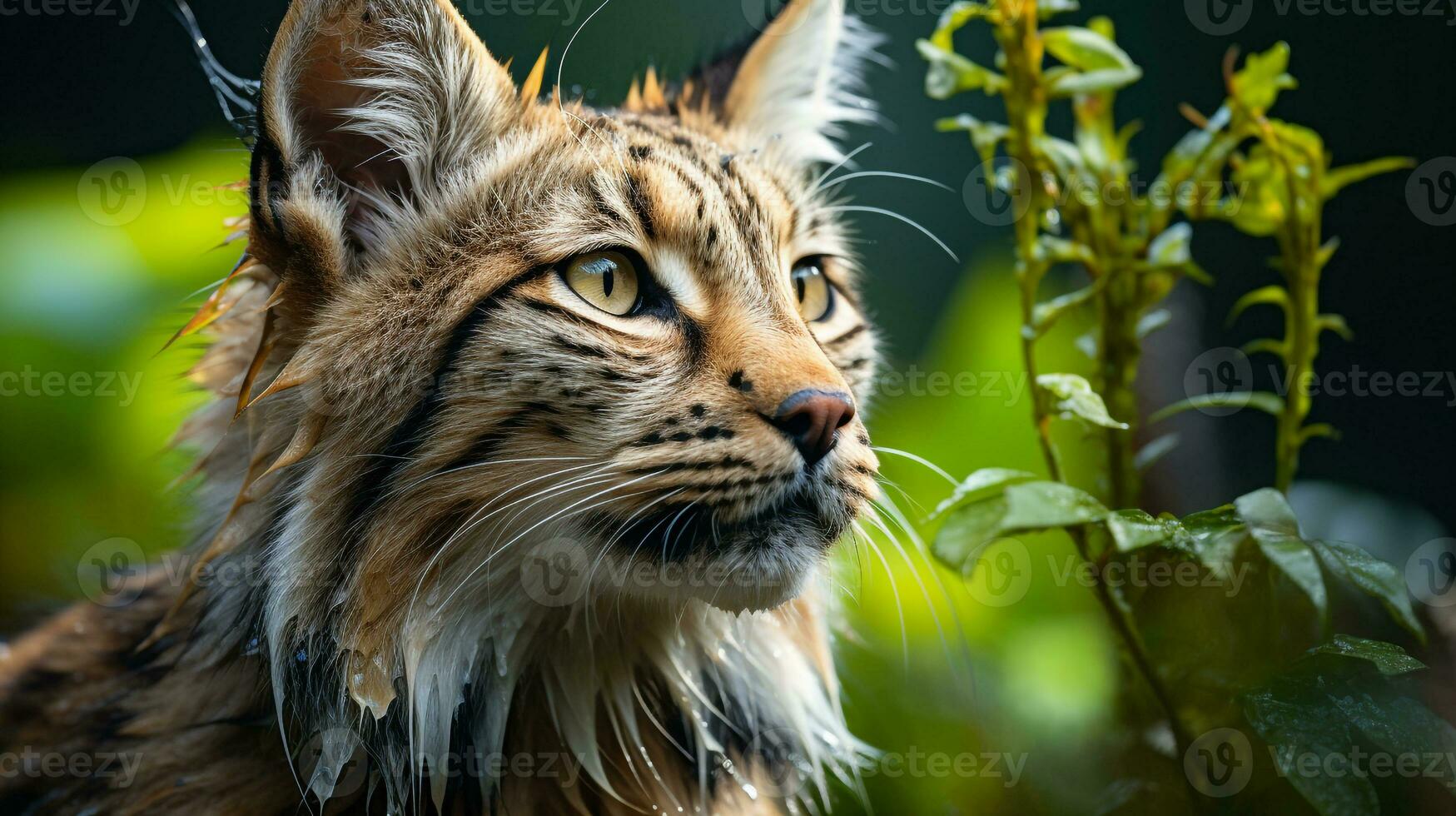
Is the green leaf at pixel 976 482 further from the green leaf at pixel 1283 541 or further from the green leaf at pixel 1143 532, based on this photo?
the green leaf at pixel 1283 541

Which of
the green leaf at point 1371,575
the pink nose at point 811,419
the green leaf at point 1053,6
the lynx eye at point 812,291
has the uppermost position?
the green leaf at point 1053,6

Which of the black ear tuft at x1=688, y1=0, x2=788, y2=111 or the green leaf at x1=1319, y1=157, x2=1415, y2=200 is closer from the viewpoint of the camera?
the green leaf at x1=1319, y1=157, x2=1415, y2=200

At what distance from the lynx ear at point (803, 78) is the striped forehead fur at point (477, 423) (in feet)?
1.50

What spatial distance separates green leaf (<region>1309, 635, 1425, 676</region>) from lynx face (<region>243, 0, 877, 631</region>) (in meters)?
0.52

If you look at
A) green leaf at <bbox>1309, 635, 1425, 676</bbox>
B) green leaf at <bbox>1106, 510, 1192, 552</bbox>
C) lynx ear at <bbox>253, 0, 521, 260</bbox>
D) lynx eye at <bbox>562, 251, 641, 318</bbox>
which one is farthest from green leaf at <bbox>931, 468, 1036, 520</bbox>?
lynx ear at <bbox>253, 0, 521, 260</bbox>

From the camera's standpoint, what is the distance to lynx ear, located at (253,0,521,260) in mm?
1108

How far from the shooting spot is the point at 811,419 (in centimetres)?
113

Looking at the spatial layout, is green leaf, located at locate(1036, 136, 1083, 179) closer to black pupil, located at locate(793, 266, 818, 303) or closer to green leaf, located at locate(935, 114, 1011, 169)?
green leaf, located at locate(935, 114, 1011, 169)

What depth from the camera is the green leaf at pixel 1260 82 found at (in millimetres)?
1275

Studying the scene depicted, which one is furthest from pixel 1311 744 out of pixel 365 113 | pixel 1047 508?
pixel 365 113

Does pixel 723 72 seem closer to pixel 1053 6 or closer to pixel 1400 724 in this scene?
pixel 1053 6

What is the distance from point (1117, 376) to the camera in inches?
57.8

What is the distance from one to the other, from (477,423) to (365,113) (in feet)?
1.39

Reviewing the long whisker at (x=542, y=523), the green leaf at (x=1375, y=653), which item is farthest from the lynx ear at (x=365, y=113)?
the green leaf at (x=1375, y=653)
